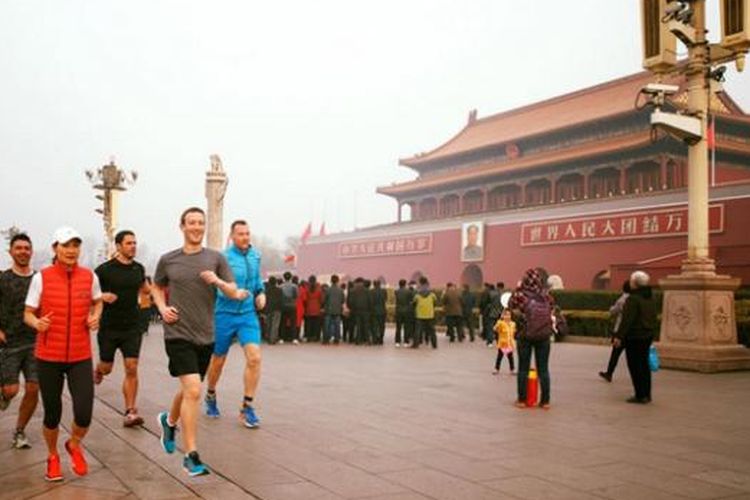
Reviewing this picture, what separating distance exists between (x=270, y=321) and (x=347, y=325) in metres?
1.74

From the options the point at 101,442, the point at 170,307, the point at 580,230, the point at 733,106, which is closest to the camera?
the point at 170,307

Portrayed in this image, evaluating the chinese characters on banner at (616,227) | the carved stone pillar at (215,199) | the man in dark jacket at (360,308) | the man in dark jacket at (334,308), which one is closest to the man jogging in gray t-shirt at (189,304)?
the man in dark jacket at (334,308)

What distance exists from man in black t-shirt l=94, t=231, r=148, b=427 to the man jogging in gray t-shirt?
3.23 feet

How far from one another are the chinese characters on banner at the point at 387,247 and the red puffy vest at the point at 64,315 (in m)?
28.1

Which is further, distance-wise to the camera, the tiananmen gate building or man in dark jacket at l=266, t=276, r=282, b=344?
the tiananmen gate building

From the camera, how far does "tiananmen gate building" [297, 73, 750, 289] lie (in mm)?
22141

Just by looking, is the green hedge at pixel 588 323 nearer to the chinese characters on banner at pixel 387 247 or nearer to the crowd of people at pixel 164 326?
the crowd of people at pixel 164 326

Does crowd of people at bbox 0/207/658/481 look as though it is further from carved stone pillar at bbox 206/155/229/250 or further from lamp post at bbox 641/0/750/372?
carved stone pillar at bbox 206/155/229/250

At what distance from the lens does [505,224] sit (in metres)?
28.3

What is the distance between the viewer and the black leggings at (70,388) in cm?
404

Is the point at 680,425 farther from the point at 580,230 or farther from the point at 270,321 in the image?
the point at 580,230

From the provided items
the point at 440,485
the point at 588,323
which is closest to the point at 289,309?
the point at 588,323

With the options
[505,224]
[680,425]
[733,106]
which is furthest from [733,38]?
[733,106]

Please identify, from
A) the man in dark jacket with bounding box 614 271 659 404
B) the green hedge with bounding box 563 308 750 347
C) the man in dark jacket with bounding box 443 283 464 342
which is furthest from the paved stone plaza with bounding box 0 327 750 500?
the man in dark jacket with bounding box 443 283 464 342
